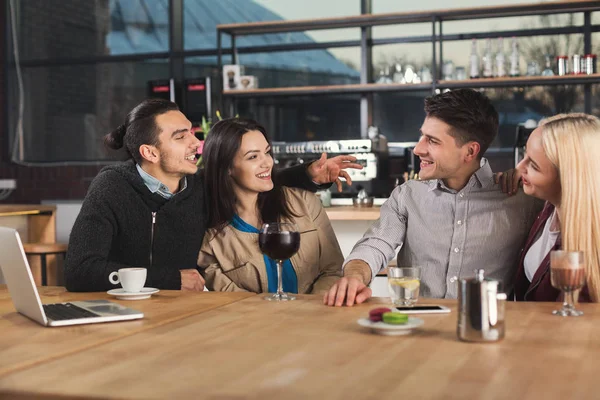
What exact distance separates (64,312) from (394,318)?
730mm

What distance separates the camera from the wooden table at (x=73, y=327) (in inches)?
53.6

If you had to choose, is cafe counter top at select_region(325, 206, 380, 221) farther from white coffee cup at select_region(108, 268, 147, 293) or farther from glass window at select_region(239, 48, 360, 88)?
glass window at select_region(239, 48, 360, 88)

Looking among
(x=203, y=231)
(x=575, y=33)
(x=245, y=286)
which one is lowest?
(x=245, y=286)

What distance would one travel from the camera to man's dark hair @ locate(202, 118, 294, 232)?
8.75 feet

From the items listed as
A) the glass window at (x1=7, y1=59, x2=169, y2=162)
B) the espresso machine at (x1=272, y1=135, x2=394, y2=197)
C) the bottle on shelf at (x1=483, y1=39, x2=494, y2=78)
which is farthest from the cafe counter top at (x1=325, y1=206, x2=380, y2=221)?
the glass window at (x1=7, y1=59, x2=169, y2=162)

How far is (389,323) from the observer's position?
1.48 metres

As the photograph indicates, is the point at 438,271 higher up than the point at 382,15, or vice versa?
the point at 382,15

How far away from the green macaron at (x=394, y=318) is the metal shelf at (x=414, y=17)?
193 inches

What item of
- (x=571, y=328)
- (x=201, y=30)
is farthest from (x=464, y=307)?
(x=201, y=30)

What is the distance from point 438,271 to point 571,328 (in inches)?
40.0

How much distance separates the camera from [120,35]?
7.80 meters

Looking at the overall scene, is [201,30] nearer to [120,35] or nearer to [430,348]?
[120,35]

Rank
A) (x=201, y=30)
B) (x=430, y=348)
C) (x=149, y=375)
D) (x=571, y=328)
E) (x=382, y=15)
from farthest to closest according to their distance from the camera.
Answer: (x=201, y=30) < (x=382, y=15) < (x=571, y=328) < (x=430, y=348) < (x=149, y=375)

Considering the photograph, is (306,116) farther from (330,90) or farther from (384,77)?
(384,77)
